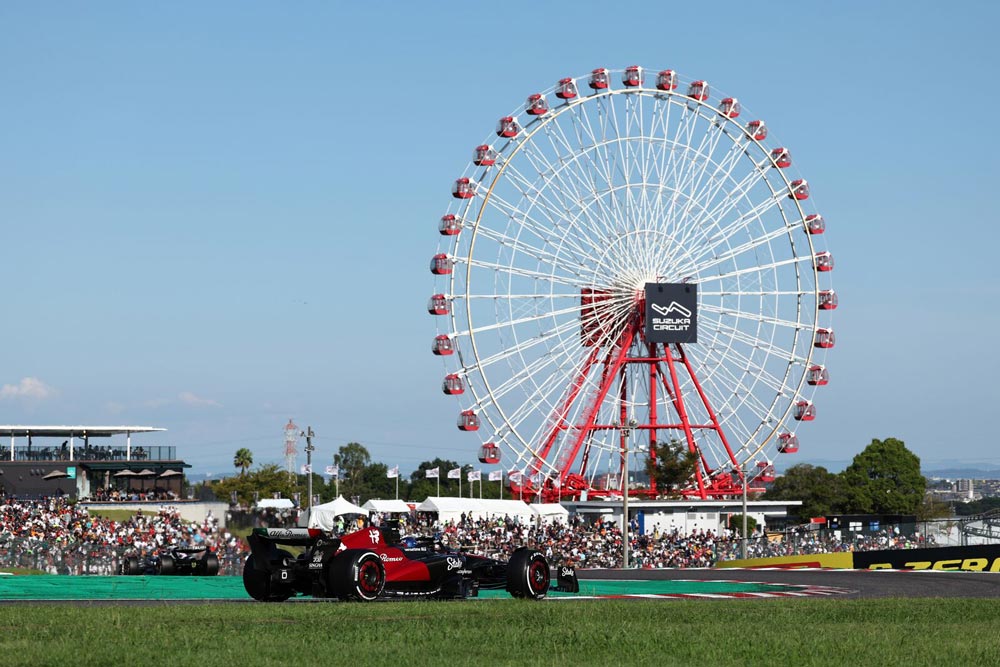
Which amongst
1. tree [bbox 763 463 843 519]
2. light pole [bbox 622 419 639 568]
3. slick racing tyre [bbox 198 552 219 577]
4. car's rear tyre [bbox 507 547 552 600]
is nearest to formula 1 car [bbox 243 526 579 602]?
car's rear tyre [bbox 507 547 552 600]

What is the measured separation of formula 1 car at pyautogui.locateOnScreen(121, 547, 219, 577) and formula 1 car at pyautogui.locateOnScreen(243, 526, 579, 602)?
50.9ft

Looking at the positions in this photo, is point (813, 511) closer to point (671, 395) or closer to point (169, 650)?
point (671, 395)

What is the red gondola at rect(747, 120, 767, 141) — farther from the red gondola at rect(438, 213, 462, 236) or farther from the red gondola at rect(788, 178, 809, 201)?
the red gondola at rect(438, 213, 462, 236)

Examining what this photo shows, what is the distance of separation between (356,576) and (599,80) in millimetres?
50135

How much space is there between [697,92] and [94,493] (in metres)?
43.6

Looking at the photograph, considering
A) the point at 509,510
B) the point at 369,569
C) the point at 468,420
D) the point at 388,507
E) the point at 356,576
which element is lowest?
the point at 356,576

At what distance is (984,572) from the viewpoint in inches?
1738

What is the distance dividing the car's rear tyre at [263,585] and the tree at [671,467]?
57049 mm

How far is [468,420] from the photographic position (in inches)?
2675

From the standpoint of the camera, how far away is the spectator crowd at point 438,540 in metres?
42.9

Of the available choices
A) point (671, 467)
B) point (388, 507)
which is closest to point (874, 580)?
point (388, 507)

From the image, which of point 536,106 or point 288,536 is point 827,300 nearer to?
point 536,106

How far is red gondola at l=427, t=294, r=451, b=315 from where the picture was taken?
6700 centimetres

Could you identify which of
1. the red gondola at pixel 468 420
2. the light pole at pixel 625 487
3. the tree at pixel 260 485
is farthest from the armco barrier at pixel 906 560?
the tree at pixel 260 485
